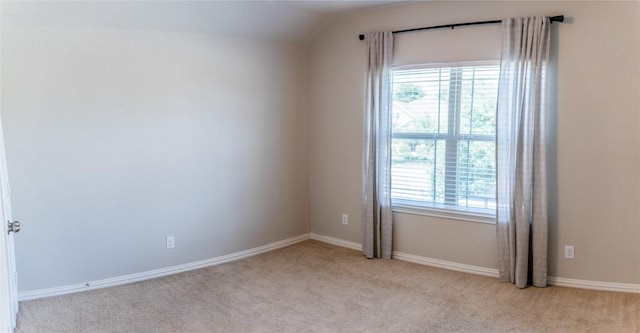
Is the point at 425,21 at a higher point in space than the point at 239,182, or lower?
higher

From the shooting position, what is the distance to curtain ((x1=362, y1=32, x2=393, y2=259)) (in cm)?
448

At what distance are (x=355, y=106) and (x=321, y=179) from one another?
947mm

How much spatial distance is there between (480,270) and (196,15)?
133 inches

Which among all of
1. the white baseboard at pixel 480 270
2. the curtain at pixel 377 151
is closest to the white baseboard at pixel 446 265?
the white baseboard at pixel 480 270

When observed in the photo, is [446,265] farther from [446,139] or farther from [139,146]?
[139,146]

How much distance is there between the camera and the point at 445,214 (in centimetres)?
434

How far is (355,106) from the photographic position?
4.84 metres

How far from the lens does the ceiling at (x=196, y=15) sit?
134 inches

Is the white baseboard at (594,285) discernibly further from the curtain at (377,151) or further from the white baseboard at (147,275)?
the white baseboard at (147,275)

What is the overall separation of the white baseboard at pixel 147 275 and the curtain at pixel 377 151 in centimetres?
102

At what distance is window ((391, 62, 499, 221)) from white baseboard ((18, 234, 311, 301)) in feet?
4.80

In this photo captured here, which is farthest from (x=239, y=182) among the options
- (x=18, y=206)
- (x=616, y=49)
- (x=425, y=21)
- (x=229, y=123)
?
(x=616, y=49)

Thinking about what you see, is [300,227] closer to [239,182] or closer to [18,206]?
[239,182]

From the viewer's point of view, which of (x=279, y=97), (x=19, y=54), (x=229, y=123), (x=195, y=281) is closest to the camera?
(x=19, y=54)
